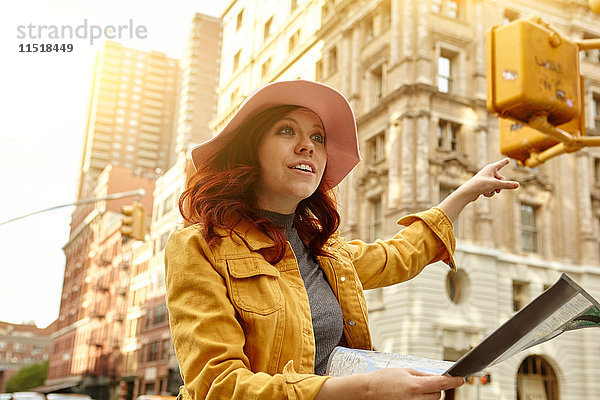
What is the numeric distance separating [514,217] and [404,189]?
16.6 ft

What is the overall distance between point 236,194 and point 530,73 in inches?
63.2

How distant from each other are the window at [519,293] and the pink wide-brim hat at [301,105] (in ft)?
74.8

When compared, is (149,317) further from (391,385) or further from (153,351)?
(391,385)

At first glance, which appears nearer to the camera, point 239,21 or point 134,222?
point 134,222

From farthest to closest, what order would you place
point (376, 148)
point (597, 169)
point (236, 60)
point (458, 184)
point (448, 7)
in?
point (236, 60)
point (597, 169)
point (448, 7)
point (376, 148)
point (458, 184)

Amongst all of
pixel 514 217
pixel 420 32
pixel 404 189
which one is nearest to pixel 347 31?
pixel 420 32

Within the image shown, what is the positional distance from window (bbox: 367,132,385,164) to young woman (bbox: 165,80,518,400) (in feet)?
70.2

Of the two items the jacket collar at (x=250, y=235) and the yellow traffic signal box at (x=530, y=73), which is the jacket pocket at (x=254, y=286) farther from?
the yellow traffic signal box at (x=530, y=73)

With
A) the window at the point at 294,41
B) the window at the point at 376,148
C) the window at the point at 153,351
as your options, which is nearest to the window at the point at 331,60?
the window at the point at 294,41

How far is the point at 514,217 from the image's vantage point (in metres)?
23.8

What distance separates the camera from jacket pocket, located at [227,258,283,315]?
167 cm

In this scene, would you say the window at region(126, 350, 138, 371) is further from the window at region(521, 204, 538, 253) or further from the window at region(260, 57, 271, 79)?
the window at region(521, 204, 538, 253)

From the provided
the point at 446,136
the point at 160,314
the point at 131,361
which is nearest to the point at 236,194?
the point at 446,136

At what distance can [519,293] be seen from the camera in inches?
933
